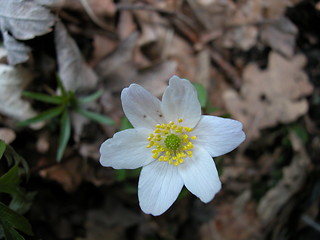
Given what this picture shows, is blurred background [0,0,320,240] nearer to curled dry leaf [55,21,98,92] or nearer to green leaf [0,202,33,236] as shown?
curled dry leaf [55,21,98,92]

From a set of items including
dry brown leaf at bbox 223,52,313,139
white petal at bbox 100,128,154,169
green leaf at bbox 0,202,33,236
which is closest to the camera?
→ green leaf at bbox 0,202,33,236

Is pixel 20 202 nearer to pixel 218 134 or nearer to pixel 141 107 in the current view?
pixel 141 107

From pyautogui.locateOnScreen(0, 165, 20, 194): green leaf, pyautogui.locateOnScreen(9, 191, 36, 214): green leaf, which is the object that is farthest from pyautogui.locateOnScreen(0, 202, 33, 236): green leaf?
pyautogui.locateOnScreen(9, 191, 36, 214): green leaf

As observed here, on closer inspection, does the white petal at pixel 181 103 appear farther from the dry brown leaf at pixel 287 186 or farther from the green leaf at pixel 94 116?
the dry brown leaf at pixel 287 186

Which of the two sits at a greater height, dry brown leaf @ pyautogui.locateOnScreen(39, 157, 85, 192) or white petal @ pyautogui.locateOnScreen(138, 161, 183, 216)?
white petal @ pyautogui.locateOnScreen(138, 161, 183, 216)

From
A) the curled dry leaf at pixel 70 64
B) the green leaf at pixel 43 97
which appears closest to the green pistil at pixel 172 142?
the green leaf at pixel 43 97

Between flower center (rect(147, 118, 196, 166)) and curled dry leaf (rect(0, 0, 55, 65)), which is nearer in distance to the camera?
flower center (rect(147, 118, 196, 166))

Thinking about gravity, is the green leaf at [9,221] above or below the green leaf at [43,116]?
below

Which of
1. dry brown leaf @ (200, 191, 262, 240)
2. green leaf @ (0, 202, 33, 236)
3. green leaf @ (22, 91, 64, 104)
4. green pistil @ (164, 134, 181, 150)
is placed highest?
green pistil @ (164, 134, 181, 150)

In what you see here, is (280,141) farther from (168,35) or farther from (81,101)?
(81,101)
